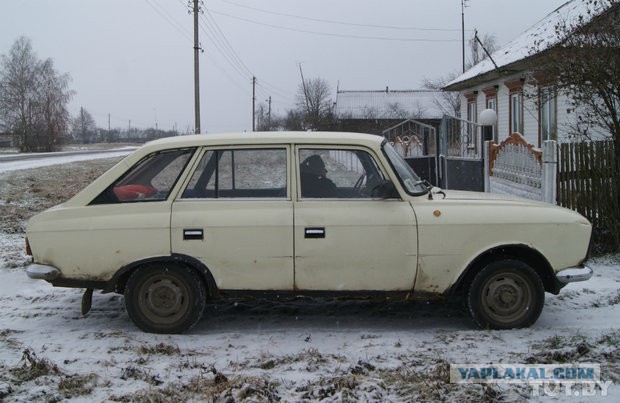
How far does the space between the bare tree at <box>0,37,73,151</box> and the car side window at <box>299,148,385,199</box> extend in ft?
192

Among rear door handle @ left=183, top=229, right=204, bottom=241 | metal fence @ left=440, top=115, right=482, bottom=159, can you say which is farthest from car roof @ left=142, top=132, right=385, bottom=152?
metal fence @ left=440, top=115, right=482, bottom=159

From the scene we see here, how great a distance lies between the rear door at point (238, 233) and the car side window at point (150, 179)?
0.19 metres

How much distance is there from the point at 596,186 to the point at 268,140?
15.9 ft

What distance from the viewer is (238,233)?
489cm

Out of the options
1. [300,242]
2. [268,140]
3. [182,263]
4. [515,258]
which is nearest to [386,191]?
[300,242]

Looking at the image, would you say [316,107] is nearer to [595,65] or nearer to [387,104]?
[387,104]

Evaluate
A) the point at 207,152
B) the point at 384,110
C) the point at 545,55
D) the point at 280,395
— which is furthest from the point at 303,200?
the point at 384,110

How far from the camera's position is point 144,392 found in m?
3.75

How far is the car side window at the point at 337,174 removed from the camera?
504cm

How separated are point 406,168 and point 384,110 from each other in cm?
4922

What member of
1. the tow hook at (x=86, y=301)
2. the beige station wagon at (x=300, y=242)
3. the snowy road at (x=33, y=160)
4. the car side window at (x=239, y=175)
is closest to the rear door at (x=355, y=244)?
the beige station wagon at (x=300, y=242)

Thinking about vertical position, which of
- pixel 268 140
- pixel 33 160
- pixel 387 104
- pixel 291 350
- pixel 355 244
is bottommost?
pixel 291 350

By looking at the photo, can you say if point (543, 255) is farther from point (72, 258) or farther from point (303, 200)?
point (72, 258)

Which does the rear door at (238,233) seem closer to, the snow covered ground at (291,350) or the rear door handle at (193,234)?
the rear door handle at (193,234)
